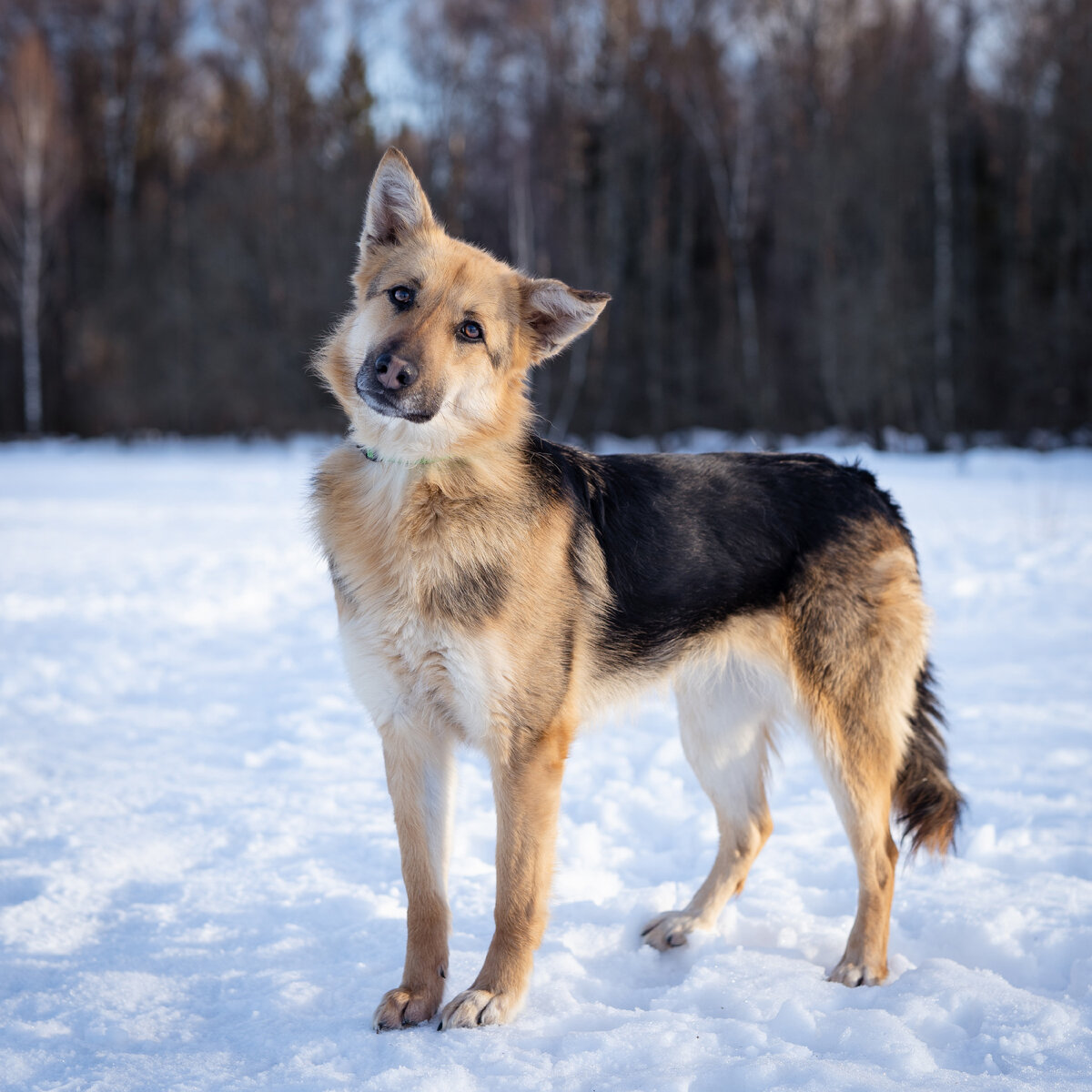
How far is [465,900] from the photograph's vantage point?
3.08 m

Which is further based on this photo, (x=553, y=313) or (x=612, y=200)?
(x=612, y=200)

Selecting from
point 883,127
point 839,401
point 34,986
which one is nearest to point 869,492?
point 34,986

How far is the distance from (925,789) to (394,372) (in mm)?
2131

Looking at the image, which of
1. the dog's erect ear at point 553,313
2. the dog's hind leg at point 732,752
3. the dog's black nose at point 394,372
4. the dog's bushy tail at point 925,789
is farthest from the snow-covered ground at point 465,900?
the dog's erect ear at point 553,313

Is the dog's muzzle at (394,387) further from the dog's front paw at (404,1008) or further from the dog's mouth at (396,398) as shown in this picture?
the dog's front paw at (404,1008)

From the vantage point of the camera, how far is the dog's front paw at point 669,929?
2.83 meters

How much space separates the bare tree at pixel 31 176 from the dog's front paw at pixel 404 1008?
74.5 feet

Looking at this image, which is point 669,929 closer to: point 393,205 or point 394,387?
point 394,387

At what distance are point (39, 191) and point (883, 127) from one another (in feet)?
59.0

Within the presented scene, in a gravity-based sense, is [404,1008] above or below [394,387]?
below

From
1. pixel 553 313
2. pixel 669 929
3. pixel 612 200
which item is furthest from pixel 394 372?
pixel 612 200

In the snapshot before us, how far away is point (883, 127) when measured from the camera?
1450 cm

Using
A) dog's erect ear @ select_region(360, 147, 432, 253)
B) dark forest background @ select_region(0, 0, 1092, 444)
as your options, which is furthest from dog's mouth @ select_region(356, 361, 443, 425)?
dark forest background @ select_region(0, 0, 1092, 444)

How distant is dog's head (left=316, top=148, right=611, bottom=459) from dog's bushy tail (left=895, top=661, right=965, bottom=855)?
65.8 inches
